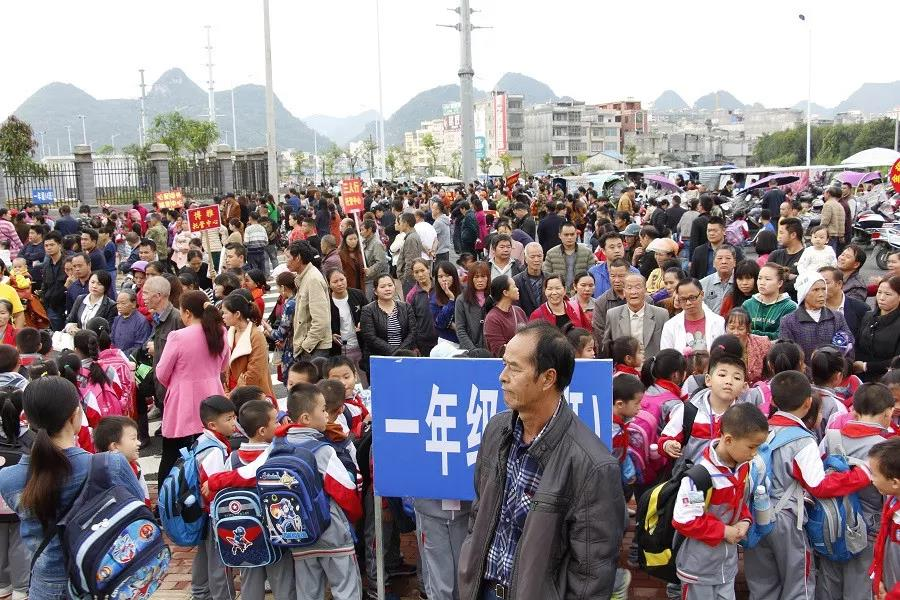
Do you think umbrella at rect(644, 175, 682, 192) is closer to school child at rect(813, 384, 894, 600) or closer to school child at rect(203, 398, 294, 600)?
school child at rect(813, 384, 894, 600)

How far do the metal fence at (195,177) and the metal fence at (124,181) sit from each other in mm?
1325

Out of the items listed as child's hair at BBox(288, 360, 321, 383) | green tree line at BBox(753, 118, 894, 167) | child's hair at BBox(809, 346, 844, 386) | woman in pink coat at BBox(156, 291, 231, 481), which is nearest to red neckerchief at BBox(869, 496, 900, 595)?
child's hair at BBox(809, 346, 844, 386)

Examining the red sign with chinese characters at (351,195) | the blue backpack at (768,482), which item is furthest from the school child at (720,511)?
the red sign with chinese characters at (351,195)

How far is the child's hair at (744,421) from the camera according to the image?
3.77m

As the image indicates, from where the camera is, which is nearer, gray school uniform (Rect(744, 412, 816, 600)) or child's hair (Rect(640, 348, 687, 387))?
gray school uniform (Rect(744, 412, 816, 600))

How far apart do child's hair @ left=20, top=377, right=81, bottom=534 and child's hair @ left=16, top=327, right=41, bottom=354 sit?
119 inches

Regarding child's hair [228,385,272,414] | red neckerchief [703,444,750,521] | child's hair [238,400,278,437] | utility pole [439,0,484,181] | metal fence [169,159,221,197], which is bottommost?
red neckerchief [703,444,750,521]

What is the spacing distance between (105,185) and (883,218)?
25.6 metres

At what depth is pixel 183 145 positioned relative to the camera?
5294 cm

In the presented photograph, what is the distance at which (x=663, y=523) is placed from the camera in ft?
13.1

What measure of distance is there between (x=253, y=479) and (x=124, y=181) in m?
30.1

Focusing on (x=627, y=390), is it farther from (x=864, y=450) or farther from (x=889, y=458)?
(x=889, y=458)

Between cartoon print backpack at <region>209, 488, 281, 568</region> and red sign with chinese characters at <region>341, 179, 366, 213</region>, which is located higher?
red sign with chinese characters at <region>341, 179, 366, 213</region>

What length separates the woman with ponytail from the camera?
11.9 ft
